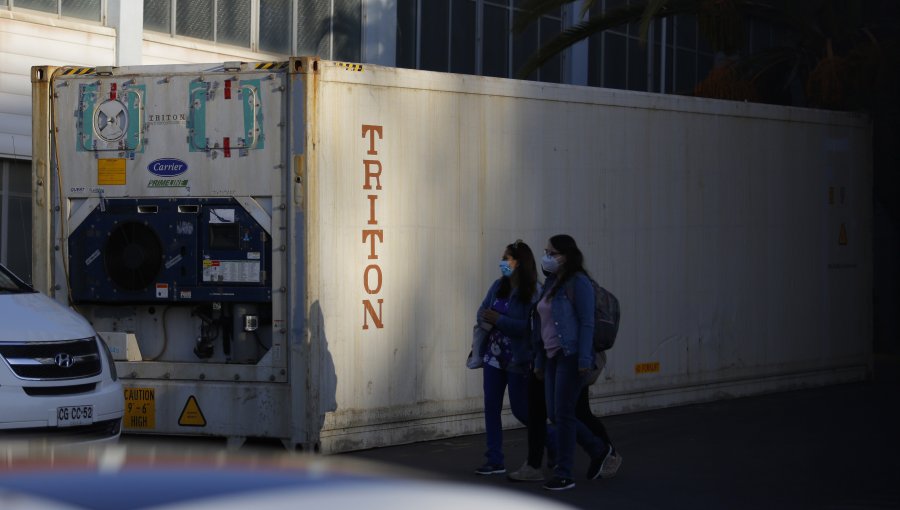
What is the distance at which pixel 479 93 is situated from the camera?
1144 cm

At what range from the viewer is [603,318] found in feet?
30.1

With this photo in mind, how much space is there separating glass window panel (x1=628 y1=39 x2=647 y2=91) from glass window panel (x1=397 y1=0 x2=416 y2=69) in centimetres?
686

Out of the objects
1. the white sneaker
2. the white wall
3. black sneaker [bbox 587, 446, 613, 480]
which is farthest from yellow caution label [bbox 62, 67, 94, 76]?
the white wall

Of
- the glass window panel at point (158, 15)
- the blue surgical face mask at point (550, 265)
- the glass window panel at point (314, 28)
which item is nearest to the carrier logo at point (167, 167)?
the blue surgical face mask at point (550, 265)

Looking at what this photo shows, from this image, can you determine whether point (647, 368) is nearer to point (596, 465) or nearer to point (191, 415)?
point (596, 465)

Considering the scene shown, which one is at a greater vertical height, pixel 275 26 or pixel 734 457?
pixel 275 26

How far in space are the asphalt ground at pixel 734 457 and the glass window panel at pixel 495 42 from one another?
1192 cm

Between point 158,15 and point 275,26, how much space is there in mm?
2291

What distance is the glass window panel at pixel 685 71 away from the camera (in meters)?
29.5

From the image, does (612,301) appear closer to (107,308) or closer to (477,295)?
(477,295)

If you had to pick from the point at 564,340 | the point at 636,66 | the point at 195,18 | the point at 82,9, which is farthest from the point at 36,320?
the point at 636,66

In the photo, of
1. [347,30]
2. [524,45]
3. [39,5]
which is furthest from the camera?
[524,45]

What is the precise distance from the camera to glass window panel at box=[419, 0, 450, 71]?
918 inches

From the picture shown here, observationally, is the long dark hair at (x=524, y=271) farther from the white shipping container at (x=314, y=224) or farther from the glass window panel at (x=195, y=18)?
the glass window panel at (x=195, y=18)
